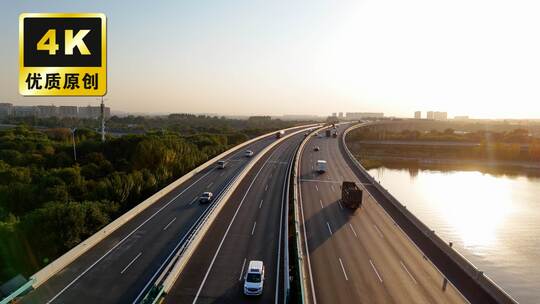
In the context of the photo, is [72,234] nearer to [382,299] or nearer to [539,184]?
[382,299]

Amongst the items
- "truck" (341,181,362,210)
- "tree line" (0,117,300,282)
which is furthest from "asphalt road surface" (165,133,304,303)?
"tree line" (0,117,300,282)

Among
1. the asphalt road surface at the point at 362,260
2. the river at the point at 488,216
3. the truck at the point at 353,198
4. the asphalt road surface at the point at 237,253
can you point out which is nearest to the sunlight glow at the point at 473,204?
the river at the point at 488,216

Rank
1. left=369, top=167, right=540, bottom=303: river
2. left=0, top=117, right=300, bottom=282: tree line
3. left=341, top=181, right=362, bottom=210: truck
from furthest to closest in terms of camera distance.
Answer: left=341, top=181, right=362, bottom=210: truck, left=369, top=167, right=540, bottom=303: river, left=0, top=117, right=300, bottom=282: tree line

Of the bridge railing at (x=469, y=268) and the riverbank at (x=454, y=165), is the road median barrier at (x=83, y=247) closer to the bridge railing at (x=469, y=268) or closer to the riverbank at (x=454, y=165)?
the bridge railing at (x=469, y=268)

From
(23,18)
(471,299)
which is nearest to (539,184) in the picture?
(471,299)

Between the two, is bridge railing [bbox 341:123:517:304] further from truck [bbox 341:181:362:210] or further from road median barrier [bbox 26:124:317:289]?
road median barrier [bbox 26:124:317:289]

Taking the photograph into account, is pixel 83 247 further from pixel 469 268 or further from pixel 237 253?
pixel 469 268
